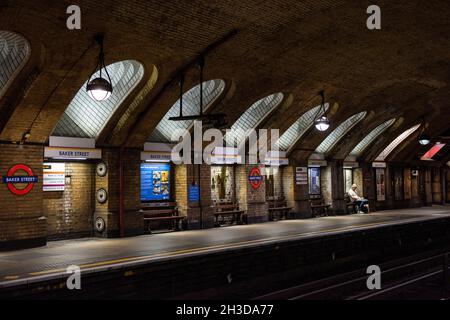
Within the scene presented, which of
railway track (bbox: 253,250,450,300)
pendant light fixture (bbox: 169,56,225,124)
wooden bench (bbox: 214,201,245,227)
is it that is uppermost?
pendant light fixture (bbox: 169,56,225,124)

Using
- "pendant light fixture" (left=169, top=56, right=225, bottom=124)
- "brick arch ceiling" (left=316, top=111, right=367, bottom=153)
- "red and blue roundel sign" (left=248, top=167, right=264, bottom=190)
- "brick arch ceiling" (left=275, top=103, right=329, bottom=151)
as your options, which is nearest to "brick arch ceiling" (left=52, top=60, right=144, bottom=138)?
"pendant light fixture" (left=169, top=56, right=225, bottom=124)

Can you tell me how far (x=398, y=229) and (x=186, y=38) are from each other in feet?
29.5

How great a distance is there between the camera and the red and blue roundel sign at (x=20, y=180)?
35.4 ft

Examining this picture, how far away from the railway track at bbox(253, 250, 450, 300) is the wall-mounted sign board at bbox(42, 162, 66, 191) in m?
6.24

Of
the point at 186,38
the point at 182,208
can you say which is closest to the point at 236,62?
the point at 186,38

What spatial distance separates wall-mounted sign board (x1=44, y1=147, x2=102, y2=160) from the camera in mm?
11920

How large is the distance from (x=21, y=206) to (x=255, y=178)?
28.3 ft

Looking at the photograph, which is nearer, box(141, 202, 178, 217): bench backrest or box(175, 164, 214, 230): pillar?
box(141, 202, 178, 217): bench backrest

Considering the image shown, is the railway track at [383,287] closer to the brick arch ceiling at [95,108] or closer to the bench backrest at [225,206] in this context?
the bench backrest at [225,206]

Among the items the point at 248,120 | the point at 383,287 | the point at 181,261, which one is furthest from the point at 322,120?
the point at 181,261

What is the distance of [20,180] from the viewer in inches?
432

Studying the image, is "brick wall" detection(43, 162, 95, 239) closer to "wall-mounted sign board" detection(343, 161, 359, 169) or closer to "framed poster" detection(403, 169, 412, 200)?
"wall-mounted sign board" detection(343, 161, 359, 169)

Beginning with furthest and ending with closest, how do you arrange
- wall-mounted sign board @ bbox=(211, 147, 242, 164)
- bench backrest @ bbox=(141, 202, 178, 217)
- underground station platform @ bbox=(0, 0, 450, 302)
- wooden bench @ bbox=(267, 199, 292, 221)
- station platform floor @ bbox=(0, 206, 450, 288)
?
wooden bench @ bbox=(267, 199, 292, 221) < wall-mounted sign board @ bbox=(211, 147, 242, 164) < bench backrest @ bbox=(141, 202, 178, 217) < underground station platform @ bbox=(0, 0, 450, 302) < station platform floor @ bbox=(0, 206, 450, 288)
